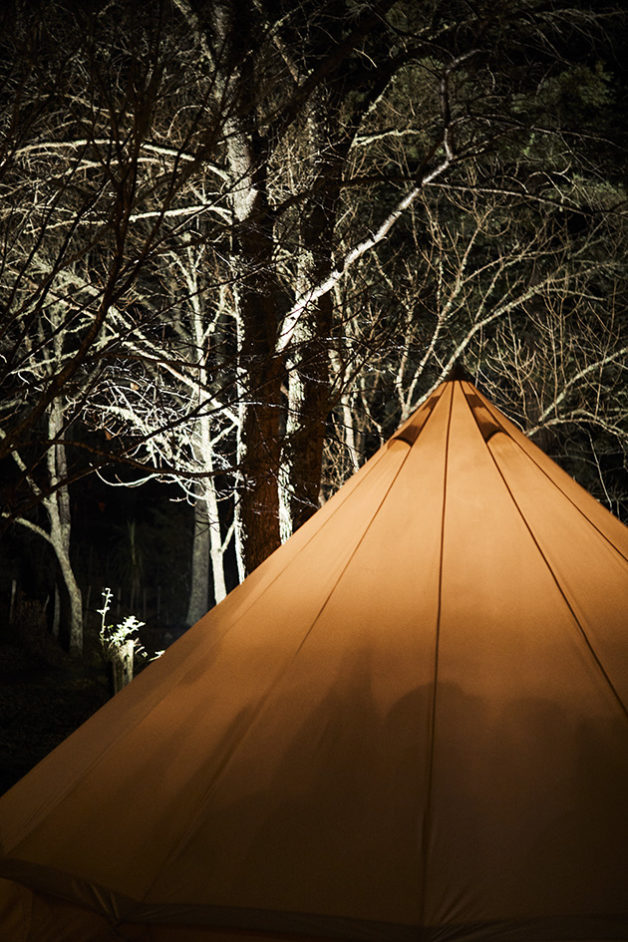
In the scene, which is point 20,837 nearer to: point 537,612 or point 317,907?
point 317,907

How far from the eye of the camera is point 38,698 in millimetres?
9961

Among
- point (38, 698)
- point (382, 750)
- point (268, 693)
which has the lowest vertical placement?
point (38, 698)

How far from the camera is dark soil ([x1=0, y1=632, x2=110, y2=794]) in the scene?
26.2ft

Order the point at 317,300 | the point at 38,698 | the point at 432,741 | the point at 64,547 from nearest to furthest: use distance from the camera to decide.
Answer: the point at 432,741 < the point at 317,300 < the point at 38,698 < the point at 64,547

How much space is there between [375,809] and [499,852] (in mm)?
358

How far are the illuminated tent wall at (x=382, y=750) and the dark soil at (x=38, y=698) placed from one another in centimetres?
496

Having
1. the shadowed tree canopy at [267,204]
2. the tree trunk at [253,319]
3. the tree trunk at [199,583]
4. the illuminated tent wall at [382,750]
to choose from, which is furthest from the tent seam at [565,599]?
the tree trunk at [199,583]

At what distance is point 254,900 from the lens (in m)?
2.23

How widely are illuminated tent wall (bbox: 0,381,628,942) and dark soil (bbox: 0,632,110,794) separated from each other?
4956 millimetres

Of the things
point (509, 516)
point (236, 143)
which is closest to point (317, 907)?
point (509, 516)

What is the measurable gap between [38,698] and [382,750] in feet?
27.9

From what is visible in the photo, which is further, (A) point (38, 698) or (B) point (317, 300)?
(A) point (38, 698)

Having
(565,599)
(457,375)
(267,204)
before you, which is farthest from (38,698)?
(565,599)

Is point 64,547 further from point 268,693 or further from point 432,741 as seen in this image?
point 432,741
